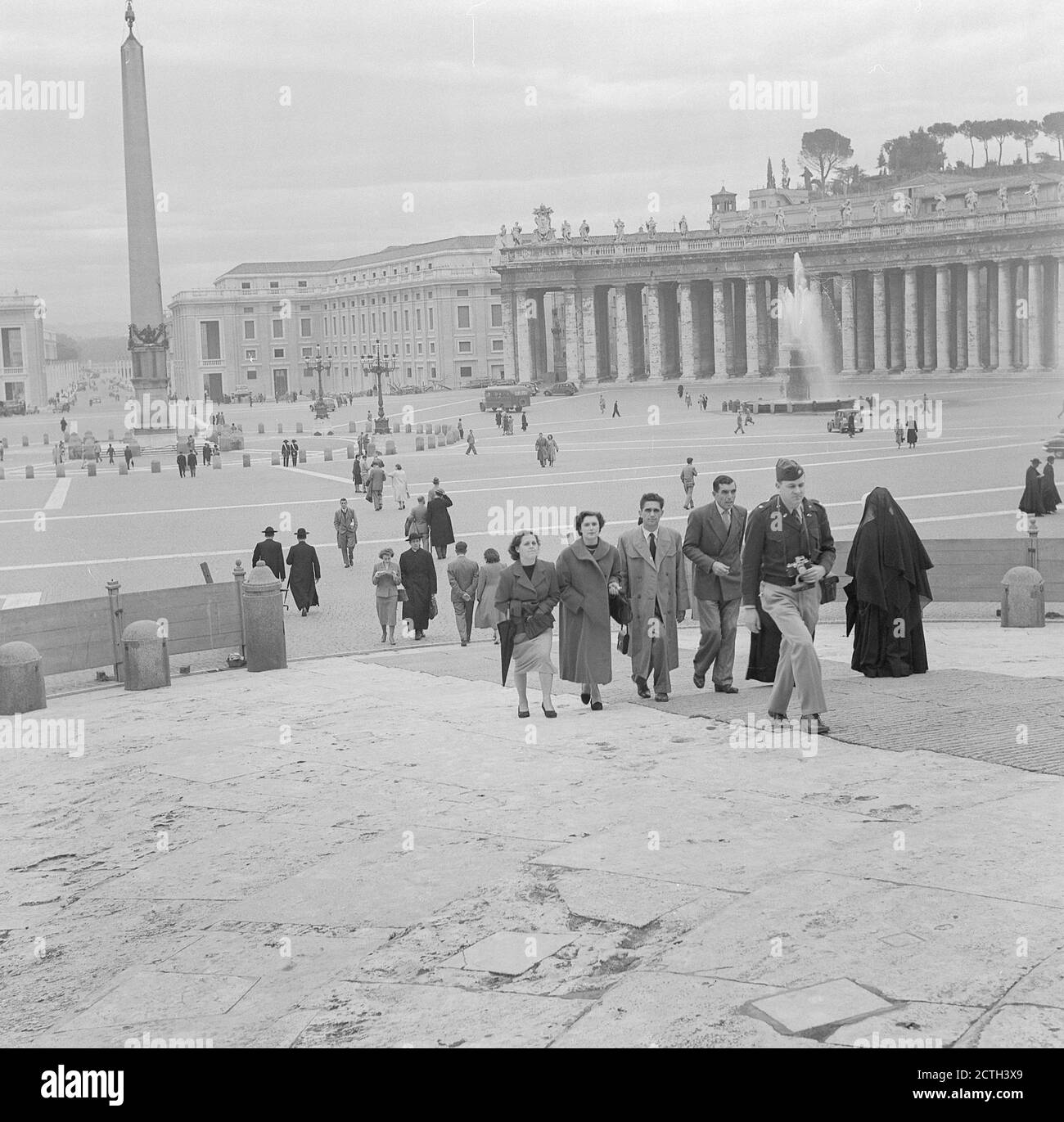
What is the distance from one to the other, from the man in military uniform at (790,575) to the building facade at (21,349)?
13212cm

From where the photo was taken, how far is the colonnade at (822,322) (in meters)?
82.9

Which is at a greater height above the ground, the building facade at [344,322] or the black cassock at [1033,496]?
the building facade at [344,322]

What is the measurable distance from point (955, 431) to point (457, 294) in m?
77.5

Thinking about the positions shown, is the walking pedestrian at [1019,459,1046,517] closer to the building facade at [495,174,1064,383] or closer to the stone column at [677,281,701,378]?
the building facade at [495,174,1064,383]

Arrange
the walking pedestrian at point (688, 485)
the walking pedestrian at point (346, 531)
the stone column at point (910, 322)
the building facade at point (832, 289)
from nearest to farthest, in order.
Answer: the walking pedestrian at point (346, 531)
the walking pedestrian at point (688, 485)
the building facade at point (832, 289)
the stone column at point (910, 322)

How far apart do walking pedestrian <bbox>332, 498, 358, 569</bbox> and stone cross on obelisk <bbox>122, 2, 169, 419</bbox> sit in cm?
3681

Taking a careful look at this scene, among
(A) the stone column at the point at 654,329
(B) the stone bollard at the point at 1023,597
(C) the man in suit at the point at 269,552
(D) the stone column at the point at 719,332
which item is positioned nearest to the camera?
(B) the stone bollard at the point at 1023,597

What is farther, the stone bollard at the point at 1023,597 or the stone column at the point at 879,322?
the stone column at the point at 879,322

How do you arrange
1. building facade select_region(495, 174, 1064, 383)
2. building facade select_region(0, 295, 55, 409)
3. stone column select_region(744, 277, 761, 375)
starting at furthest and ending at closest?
building facade select_region(0, 295, 55, 409)
stone column select_region(744, 277, 761, 375)
building facade select_region(495, 174, 1064, 383)

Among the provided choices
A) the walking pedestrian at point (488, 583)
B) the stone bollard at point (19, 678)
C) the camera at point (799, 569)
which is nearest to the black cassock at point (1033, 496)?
the walking pedestrian at point (488, 583)

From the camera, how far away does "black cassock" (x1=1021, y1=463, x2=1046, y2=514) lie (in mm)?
25844

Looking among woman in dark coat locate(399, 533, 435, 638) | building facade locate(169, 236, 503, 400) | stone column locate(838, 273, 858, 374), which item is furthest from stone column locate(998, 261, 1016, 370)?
woman in dark coat locate(399, 533, 435, 638)

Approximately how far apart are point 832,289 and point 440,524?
82.7m

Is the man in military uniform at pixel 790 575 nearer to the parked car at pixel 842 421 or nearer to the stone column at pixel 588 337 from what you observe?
the parked car at pixel 842 421
